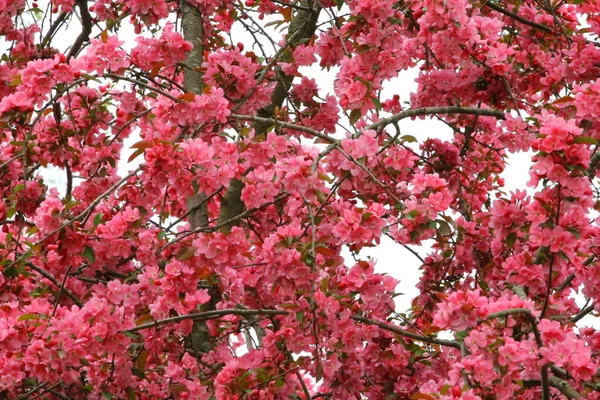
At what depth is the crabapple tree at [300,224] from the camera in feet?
9.24

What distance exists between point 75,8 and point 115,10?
330mm

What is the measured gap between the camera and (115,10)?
168 inches

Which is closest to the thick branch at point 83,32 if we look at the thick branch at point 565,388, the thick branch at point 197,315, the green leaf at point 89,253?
the green leaf at point 89,253

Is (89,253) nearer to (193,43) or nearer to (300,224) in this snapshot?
(300,224)

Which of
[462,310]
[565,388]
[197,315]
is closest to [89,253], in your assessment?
[197,315]

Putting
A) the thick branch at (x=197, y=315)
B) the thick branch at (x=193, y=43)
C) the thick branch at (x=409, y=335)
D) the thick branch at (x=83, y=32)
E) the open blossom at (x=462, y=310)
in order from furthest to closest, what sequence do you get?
the thick branch at (x=193, y=43)
the thick branch at (x=83, y=32)
the thick branch at (x=409, y=335)
the thick branch at (x=197, y=315)
the open blossom at (x=462, y=310)

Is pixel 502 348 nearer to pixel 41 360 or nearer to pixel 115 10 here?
pixel 41 360

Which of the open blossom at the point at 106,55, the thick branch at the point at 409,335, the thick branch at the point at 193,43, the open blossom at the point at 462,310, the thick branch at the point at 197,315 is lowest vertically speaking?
the open blossom at the point at 462,310

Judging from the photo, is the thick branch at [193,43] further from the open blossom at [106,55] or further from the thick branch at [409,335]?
the thick branch at [409,335]

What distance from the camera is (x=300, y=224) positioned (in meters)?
3.03

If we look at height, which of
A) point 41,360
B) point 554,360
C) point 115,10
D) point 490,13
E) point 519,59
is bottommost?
point 554,360

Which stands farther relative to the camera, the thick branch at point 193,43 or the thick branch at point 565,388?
the thick branch at point 193,43

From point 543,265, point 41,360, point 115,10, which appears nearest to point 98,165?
point 115,10

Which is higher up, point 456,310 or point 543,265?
point 543,265
